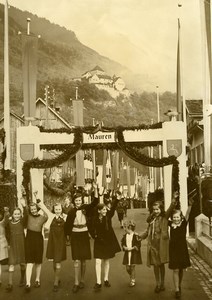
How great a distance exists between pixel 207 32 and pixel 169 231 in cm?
272

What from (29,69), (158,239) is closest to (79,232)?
(158,239)

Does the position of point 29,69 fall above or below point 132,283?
above

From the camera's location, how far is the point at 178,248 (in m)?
4.50

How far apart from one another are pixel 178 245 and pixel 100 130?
6.66 ft

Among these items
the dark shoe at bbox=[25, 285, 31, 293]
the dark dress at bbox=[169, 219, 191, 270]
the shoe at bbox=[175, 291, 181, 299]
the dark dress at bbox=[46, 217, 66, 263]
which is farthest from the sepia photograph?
the shoe at bbox=[175, 291, 181, 299]

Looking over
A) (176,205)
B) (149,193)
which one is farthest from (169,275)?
(149,193)

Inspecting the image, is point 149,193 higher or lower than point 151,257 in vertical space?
higher

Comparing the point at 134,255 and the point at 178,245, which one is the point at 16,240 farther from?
the point at 178,245

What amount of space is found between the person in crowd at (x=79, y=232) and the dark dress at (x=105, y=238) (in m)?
0.09

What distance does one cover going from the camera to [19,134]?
587 centimetres

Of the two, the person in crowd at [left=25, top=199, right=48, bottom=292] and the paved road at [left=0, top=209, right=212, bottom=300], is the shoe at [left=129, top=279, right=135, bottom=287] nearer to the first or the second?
the paved road at [left=0, top=209, right=212, bottom=300]

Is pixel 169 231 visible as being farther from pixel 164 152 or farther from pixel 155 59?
pixel 155 59

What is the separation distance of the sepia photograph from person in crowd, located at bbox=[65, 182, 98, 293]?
0.5 inches

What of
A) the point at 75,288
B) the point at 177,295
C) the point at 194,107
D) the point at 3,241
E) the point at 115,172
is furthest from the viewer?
the point at 194,107
